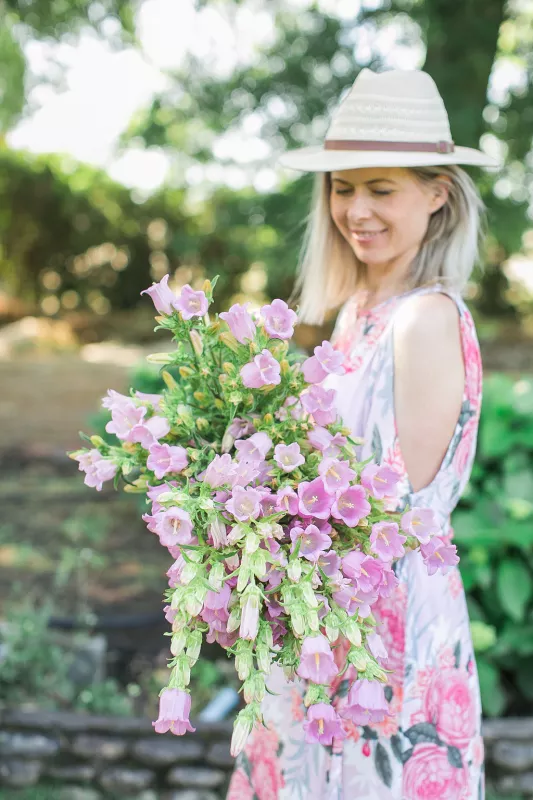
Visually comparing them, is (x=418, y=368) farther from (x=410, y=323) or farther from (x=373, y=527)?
(x=373, y=527)

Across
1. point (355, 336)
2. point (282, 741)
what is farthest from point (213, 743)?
point (355, 336)

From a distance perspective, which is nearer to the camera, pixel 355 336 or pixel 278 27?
pixel 355 336

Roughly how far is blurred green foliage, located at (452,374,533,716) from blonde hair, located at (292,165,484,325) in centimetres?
128

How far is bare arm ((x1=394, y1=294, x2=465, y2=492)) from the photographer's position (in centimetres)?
155

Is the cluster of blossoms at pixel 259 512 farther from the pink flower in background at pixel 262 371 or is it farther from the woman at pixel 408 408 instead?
the woman at pixel 408 408

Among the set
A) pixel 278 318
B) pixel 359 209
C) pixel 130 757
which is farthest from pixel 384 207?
pixel 130 757

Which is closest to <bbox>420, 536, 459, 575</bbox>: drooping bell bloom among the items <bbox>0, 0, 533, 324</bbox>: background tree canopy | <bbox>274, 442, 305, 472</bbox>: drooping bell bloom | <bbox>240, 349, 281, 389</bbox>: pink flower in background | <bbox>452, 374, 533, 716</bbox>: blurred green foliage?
<bbox>274, 442, 305, 472</bbox>: drooping bell bloom

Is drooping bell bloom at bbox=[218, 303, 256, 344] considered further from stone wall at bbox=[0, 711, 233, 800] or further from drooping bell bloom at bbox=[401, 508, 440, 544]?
stone wall at bbox=[0, 711, 233, 800]

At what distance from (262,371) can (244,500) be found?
20 centimetres

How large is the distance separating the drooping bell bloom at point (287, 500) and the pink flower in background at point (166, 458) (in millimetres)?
161

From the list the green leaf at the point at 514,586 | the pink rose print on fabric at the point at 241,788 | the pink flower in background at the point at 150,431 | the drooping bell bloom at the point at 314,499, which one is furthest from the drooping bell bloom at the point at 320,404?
the green leaf at the point at 514,586

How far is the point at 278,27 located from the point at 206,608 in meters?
5.57

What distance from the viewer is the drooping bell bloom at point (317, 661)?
3.56 feet

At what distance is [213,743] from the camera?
9.10 feet
